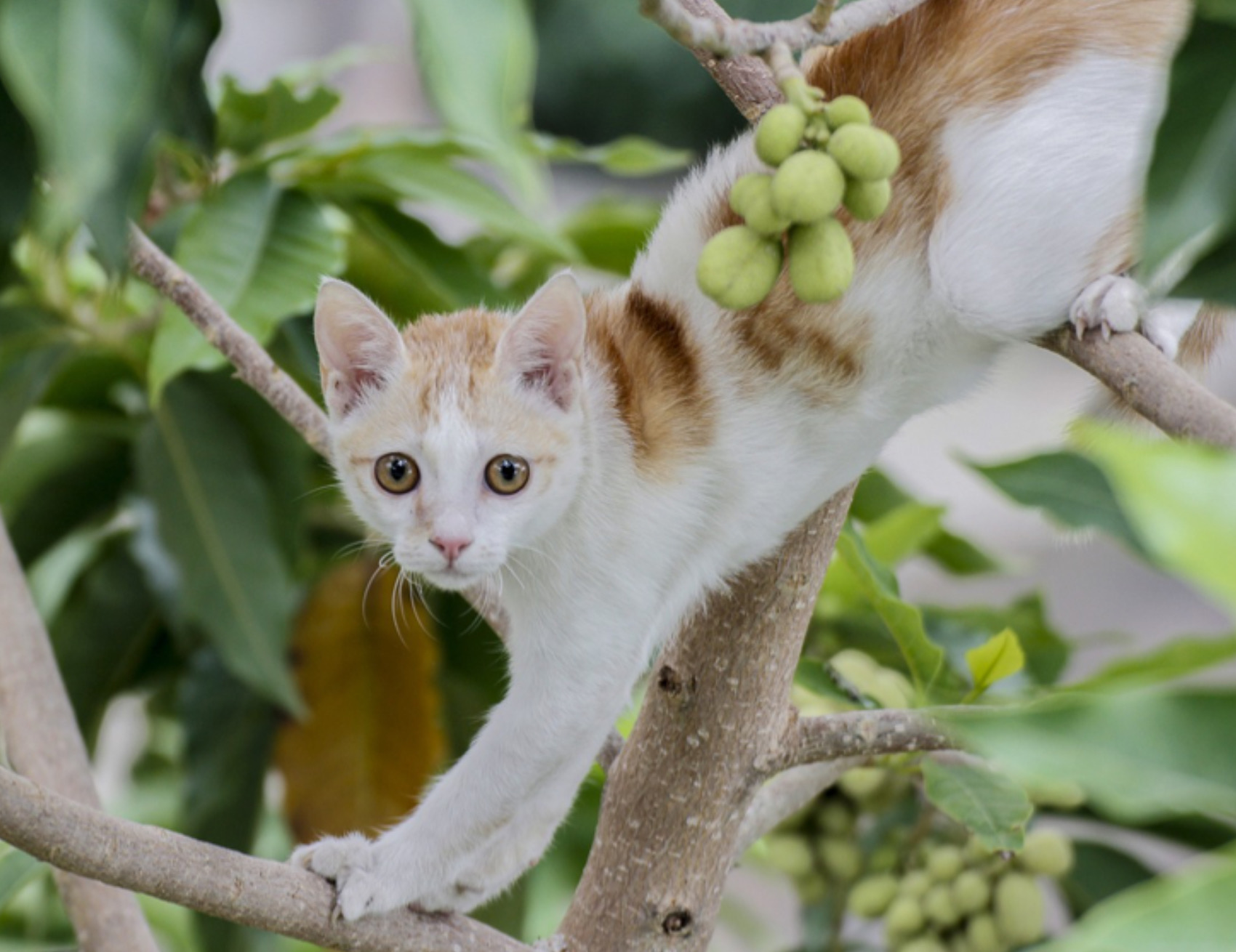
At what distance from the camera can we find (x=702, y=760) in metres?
0.81

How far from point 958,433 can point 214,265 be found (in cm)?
286

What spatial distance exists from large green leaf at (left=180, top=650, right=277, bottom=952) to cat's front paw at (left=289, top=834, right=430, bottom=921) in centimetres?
57

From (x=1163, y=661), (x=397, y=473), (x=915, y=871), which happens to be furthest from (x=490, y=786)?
(x=1163, y=661)

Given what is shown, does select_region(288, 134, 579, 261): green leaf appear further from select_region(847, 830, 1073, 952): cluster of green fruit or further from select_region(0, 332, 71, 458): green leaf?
select_region(847, 830, 1073, 952): cluster of green fruit

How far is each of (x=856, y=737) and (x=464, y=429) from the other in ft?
0.99

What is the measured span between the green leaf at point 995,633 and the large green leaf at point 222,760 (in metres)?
0.69

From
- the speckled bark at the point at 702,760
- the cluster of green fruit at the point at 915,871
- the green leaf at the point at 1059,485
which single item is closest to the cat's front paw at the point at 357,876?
the speckled bark at the point at 702,760

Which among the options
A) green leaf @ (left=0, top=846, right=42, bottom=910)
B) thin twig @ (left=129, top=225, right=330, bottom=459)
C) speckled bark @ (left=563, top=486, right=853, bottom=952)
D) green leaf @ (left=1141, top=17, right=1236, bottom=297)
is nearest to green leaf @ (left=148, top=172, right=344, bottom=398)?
thin twig @ (left=129, top=225, right=330, bottom=459)

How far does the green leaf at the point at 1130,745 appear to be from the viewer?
13.3 inches

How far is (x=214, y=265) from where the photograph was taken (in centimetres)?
110

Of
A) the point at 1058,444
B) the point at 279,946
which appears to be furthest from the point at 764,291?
the point at 279,946

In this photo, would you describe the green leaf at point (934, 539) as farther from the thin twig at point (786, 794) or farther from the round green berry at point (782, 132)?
the round green berry at point (782, 132)

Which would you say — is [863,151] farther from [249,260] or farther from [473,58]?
[249,260]

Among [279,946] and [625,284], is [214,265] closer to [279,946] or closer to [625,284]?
[625,284]
